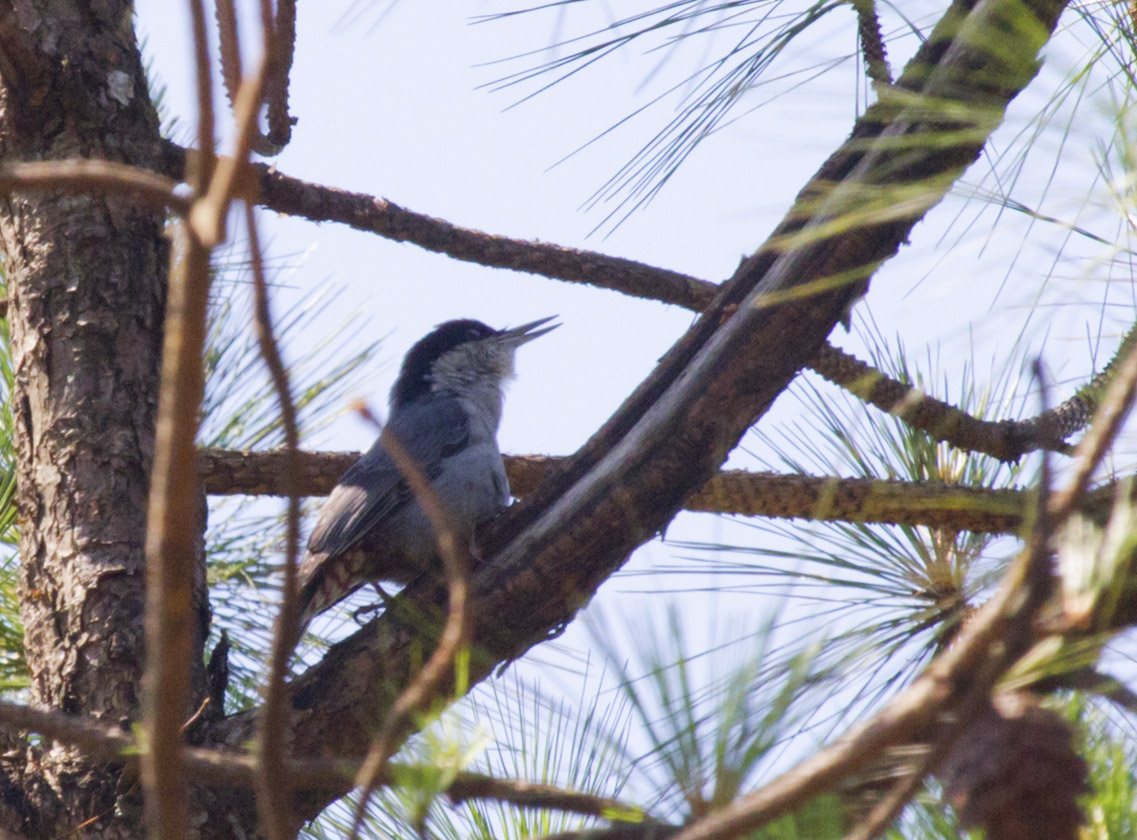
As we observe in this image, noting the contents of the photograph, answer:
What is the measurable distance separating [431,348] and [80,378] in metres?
2.68

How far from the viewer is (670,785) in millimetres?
1510

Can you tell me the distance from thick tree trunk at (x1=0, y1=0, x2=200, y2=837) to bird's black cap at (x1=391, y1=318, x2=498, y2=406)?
225cm

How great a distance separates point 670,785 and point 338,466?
82.0 inches

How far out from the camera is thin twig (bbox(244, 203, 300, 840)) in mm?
1031

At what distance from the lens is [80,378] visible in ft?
9.91

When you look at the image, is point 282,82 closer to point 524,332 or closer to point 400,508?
point 400,508

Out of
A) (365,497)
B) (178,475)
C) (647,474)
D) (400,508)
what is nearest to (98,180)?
(178,475)

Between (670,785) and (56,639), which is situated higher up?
(56,639)

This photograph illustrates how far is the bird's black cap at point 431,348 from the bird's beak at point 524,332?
9 cm

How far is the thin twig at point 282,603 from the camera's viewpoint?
103 centimetres

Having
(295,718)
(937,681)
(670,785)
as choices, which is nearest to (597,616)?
(670,785)

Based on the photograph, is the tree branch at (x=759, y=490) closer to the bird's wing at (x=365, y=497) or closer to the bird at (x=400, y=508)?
the bird at (x=400, y=508)

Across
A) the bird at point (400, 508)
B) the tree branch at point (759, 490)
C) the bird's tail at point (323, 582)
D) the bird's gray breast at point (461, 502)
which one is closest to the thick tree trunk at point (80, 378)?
the tree branch at point (759, 490)

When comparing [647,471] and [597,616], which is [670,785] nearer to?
[597,616]
